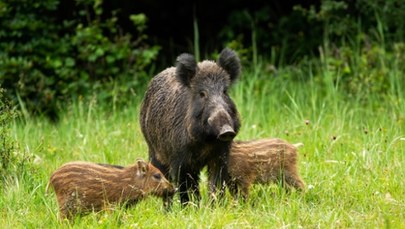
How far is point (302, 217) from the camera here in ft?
18.8

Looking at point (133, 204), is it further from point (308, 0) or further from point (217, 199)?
point (308, 0)

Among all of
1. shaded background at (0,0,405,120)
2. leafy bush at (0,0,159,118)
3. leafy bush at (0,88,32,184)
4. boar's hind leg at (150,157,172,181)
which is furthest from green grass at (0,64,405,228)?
leafy bush at (0,0,159,118)

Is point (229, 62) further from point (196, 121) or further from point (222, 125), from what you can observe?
point (222, 125)

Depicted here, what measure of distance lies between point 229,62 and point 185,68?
0.35m

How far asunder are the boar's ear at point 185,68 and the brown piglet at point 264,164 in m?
0.68

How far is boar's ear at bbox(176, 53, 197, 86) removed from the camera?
6.56 meters

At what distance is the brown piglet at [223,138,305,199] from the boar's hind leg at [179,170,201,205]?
0.96ft

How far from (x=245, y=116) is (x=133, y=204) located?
3.23m

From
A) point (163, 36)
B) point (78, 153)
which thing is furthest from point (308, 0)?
point (78, 153)

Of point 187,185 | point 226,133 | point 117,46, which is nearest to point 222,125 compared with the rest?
point 226,133

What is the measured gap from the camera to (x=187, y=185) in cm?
665

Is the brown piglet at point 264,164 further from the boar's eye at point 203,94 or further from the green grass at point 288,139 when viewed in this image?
the boar's eye at point 203,94

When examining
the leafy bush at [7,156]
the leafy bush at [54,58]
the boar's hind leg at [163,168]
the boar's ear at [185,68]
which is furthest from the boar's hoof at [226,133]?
the leafy bush at [54,58]

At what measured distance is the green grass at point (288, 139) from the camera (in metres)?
5.81
